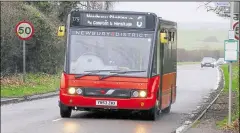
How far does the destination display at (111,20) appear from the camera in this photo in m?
17.8

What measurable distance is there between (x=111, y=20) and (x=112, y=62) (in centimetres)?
126

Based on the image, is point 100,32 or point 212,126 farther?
point 100,32

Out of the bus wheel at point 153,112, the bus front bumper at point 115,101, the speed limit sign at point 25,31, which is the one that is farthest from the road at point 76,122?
the speed limit sign at point 25,31

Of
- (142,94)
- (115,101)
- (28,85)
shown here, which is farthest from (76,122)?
(28,85)

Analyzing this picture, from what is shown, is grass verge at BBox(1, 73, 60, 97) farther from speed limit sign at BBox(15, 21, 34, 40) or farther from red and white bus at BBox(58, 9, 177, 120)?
red and white bus at BBox(58, 9, 177, 120)

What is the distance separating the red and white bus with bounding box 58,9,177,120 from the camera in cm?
1727

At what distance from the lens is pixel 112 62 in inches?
688

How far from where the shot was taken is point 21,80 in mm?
30422

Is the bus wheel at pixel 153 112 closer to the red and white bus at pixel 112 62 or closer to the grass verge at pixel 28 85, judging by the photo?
the red and white bus at pixel 112 62

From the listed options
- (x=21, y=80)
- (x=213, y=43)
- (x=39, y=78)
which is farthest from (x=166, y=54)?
(x=213, y=43)

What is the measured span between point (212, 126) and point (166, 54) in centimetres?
399

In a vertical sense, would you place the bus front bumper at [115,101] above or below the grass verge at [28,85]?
above

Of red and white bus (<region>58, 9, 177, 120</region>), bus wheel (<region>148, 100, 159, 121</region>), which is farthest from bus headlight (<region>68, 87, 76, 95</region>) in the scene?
bus wheel (<region>148, 100, 159, 121</region>)

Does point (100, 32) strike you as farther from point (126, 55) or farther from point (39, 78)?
point (39, 78)
